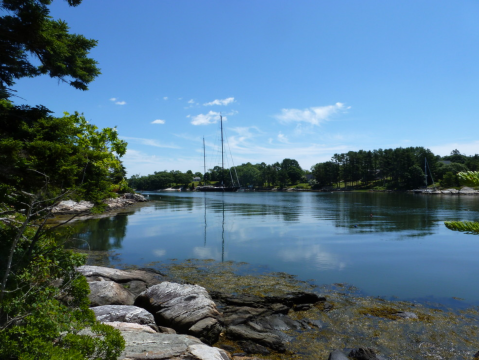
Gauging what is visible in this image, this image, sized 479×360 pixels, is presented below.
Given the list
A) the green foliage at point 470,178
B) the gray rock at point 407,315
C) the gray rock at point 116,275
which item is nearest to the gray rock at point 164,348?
the gray rock at point 116,275

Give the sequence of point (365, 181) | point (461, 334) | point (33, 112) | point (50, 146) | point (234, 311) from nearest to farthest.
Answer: point (50, 146)
point (33, 112)
point (461, 334)
point (234, 311)
point (365, 181)

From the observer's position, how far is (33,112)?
889 centimetres

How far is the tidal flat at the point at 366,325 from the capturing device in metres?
9.30

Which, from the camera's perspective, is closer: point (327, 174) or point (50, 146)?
point (50, 146)

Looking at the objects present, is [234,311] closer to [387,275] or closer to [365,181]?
[387,275]

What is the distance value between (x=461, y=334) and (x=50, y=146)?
13284 millimetres

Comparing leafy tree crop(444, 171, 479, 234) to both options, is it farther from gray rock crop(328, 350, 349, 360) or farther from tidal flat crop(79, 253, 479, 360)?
tidal flat crop(79, 253, 479, 360)

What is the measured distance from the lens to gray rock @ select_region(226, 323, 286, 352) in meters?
9.47

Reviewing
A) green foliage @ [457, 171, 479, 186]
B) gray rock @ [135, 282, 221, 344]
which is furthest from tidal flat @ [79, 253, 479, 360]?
green foliage @ [457, 171, 479, 186]

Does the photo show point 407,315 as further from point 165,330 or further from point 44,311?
point 44,311

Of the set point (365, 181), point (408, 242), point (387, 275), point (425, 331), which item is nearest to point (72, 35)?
point (425, 331)

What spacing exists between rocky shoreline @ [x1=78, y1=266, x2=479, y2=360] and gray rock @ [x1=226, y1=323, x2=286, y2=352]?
Answer: 3 centimetres

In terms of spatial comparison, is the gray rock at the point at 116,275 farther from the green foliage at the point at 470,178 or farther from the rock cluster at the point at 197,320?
the green foliage at the point at 470,178

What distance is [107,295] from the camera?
11.1 meters
